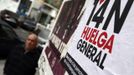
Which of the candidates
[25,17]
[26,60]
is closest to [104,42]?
[26,60]

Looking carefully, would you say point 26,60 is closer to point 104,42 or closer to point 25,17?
point 104,42

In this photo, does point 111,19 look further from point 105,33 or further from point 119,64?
point 119,64

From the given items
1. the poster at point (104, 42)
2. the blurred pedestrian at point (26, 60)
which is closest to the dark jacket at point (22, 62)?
the blurred pedestrian at point (26, 60)

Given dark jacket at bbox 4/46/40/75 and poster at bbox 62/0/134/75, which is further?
dark jacket at bbox 4/46/40/75

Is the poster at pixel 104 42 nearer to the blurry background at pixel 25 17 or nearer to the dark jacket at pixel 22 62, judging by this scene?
the dark jacket at pixel 22 62

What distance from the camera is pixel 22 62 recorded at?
4.33m

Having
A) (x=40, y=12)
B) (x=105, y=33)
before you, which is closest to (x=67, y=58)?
(x=105, y=33)

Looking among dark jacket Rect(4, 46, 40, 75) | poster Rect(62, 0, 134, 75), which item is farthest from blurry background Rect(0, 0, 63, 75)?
poster Rect(62, 0, 134, 75)

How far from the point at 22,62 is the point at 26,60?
0.21 ft

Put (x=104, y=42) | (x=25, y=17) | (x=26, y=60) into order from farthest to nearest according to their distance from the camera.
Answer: (x=25, y=17) < (x=26, y=60) < (x=104, y=42)

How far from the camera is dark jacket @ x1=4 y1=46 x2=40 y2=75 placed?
4.32m

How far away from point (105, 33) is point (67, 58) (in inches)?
26.9

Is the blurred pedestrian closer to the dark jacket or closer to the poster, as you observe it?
the dark jacket

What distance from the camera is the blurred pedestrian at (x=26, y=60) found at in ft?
14.2
